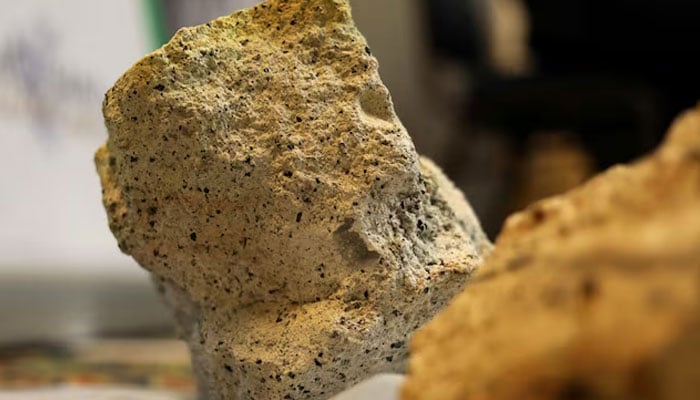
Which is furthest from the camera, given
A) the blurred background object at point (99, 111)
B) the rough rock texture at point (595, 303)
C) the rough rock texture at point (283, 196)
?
the blurred background object at point (99, 111)

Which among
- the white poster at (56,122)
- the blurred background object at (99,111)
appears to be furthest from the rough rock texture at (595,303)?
the white poster at (56,122)

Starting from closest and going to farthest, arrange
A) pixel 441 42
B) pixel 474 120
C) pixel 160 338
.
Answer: pixel 160 338
pixel 474 120
pixel 441 42

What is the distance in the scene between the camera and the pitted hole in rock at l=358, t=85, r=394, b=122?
0.73 metres

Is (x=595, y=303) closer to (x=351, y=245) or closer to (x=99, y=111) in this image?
(x=351, y=245)

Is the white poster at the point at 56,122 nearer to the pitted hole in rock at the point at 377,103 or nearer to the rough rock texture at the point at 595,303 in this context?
the pitted hole in rock at the point at 377,103

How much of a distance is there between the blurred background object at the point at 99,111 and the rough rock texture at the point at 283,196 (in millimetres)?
786

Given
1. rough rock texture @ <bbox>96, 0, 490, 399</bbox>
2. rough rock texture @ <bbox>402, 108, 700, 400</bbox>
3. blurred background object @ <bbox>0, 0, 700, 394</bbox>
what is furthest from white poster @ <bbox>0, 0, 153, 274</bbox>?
rough rock texture @ <bbox>402, 108, 700, 400</bbox>

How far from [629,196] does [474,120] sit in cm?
189

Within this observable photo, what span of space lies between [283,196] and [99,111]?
118 cm

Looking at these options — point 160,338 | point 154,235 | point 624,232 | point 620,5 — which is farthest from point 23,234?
point 624,232

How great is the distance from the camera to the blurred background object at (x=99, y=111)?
5.52 ft

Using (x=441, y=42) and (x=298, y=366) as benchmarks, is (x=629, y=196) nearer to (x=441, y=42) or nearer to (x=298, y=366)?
(x=298, y=366)

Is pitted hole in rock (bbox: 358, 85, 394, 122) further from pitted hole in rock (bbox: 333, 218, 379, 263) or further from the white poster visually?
the white poster

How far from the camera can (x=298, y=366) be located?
0.69 m
